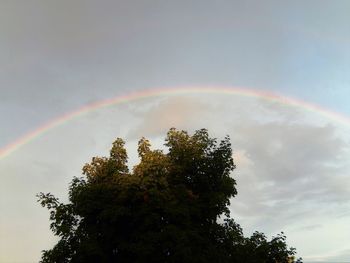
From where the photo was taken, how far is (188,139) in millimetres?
22766

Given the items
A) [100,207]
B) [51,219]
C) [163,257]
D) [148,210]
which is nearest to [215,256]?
[163,257]

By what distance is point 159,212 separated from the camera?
19703mm

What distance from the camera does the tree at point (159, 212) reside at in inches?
755

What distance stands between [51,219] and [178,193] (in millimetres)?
5685

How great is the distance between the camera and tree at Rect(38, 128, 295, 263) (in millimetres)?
19188

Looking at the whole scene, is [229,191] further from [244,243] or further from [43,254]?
[43,254]

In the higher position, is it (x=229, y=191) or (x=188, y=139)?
(x=188, y=139)

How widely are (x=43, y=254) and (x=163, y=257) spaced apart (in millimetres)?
5529

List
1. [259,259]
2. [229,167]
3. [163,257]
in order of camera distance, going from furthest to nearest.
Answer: [229,167], [259,259], [163,257]

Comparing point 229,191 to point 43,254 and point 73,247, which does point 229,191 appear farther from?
point 43,254

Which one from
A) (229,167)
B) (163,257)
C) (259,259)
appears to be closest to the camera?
(163,257)

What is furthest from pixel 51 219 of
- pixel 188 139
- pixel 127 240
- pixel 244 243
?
pixel 244 243

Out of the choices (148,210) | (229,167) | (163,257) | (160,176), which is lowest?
(163,257)

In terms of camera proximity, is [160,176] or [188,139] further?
[188,139]
